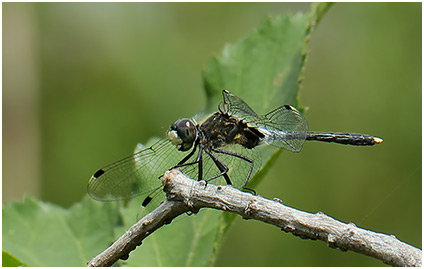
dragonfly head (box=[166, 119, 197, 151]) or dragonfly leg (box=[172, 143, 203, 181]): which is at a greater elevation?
dragonfly head (box=[166, 119, 197, 151])

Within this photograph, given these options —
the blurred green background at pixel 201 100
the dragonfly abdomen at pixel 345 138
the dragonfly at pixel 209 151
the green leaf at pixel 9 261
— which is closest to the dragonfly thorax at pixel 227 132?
the dragonfly at pixel 209 151

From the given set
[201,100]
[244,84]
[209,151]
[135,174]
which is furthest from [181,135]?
[201,100]

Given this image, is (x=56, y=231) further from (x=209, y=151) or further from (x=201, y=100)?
(x=201, y=100)

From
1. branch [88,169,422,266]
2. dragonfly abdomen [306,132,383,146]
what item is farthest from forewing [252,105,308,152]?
branch [88,169,422,266]

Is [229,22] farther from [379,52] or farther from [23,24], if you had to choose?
[23,24]

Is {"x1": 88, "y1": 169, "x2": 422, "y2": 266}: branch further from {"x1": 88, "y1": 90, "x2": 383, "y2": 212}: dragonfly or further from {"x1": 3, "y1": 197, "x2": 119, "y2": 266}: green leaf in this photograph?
{"x1": 3, "y1": 197, "x2": 119, "y2": 266}: green leaf
